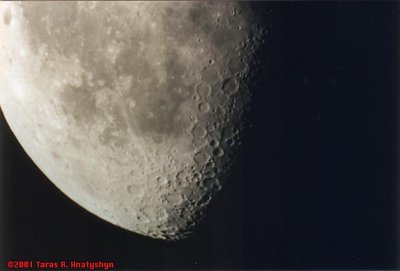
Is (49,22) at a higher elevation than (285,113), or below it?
higher

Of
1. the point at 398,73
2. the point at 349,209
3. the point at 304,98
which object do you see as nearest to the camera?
the point at 304,98

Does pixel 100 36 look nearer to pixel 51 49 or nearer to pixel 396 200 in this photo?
pixel 51 49

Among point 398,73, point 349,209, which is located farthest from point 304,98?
point 349,209

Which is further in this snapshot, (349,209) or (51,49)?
(349,209)

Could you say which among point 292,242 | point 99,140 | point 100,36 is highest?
point 100,36

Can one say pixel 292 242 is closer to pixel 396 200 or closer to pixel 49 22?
pixel 396 200

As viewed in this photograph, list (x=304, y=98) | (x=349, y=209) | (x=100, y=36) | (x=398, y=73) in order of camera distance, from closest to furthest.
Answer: (x=100, y=36) → (x=304, y=98) → (x=398, y=73) → (x=349, y=209)
